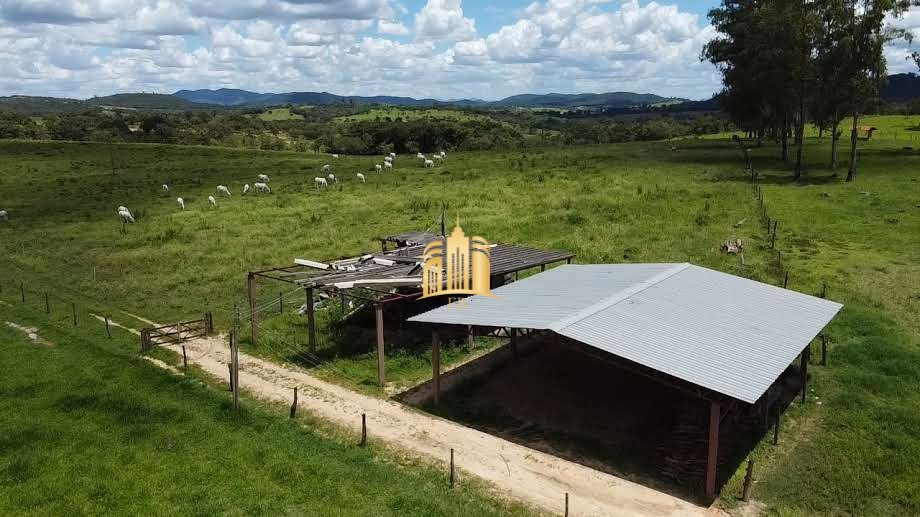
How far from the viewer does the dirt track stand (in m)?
15.0

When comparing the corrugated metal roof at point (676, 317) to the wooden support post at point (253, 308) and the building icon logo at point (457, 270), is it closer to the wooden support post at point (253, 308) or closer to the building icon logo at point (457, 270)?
the building icon logo at point (457, 270)

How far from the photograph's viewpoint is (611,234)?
40.0m

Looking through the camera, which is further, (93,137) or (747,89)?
(93,137)

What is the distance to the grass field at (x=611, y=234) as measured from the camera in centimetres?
1792

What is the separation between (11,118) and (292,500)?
13927cm

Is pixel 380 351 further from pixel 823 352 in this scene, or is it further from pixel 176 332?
pixel 823 352

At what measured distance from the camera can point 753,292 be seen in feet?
73.1

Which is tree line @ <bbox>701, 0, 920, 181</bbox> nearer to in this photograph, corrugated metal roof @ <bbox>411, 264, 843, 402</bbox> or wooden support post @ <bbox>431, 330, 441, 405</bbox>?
corrugated metal roof @ <bbox>411, 264, 843, 402</bbox>

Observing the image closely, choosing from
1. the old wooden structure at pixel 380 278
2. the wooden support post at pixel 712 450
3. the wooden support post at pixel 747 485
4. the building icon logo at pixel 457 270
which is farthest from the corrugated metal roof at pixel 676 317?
the old wooden structure at pixel 380 278

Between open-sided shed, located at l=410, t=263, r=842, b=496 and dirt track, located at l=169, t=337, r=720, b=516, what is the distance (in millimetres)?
1636

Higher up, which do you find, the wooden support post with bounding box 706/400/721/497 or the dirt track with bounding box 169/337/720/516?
the wooden support post with bounding box 706/400/721/497

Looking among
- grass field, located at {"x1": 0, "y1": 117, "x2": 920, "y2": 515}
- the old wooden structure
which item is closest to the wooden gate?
grass field, located at {"x1": 0, "y1": 117, "x2": 920, "y2": 515}

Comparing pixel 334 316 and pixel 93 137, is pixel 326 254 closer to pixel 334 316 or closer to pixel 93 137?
pixel 334 316

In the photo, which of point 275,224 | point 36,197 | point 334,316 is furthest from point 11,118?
point 334,316
